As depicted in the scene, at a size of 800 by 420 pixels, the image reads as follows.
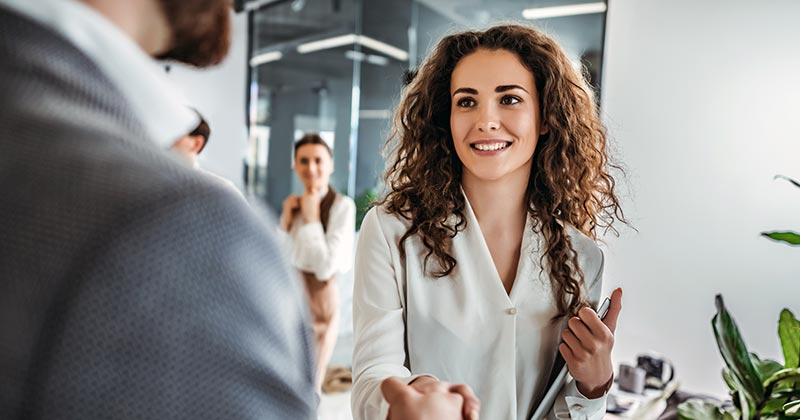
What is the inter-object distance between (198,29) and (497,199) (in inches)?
38.1

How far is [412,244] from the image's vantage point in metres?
1.25

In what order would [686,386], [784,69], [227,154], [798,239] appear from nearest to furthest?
1. [798,239]
2. [784,69]
3. [686,386]
4. [227,154]

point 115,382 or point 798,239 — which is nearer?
point 115,382

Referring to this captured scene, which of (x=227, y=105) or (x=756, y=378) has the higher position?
(x=227, y=105)

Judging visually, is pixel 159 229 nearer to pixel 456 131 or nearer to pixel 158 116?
pixel 158 116

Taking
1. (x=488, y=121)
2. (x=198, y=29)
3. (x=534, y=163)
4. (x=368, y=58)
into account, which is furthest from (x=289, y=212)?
(x=198, y=29)

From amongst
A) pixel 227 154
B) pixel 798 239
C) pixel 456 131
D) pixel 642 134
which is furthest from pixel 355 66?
pixel 798 239

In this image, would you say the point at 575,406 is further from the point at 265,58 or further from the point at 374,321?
the point at 265,58

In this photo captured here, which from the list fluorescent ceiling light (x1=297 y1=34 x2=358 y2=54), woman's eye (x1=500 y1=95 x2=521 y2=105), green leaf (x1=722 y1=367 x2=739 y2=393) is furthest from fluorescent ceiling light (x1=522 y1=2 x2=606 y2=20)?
green leaf (x1=722 y1=367 x2=739 y2=393)

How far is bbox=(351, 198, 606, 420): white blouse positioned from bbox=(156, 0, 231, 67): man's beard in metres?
0.79

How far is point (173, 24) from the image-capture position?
16.8 inches

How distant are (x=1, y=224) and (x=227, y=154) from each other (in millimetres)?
5673

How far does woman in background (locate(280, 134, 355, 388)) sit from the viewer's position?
11.6ft

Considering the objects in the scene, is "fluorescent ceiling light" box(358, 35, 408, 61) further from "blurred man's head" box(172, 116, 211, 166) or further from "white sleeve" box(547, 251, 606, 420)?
"white sleeve" box(547, 251, 606, 420)
